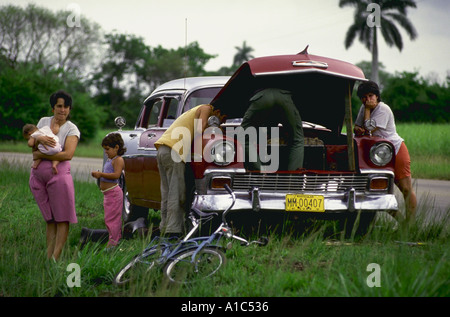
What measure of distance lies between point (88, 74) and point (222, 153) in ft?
174

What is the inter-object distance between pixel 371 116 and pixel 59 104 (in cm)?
348

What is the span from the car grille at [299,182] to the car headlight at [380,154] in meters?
0.22

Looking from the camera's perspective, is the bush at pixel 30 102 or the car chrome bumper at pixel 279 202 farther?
the bush at pixel 30 102

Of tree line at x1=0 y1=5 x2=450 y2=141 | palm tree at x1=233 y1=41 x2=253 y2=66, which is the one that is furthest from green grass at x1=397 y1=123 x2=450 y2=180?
palm tree at x1=233 y1=41 x2=253 y2=66

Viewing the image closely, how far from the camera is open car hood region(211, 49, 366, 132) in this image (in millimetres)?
5613

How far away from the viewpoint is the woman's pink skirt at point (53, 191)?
5016 millimetres

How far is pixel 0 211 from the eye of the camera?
8.34 metres

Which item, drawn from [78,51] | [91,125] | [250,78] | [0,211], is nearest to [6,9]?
[78,51]

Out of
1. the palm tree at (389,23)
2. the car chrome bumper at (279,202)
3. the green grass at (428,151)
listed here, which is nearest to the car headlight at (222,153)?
the car chrome bumper at (279,202)

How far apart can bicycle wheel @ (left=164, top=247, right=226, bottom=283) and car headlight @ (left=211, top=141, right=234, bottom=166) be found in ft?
4.50

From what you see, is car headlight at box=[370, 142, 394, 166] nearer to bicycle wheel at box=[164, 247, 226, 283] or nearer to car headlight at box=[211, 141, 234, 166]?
car headlight at box=[211, 141, 234, 166]

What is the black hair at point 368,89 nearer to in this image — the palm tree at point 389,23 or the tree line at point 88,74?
the tree line at point 88,74

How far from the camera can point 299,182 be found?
5.77 metres
